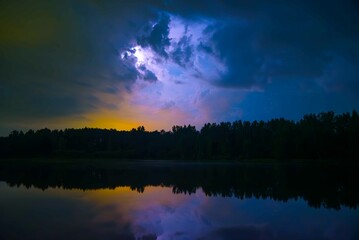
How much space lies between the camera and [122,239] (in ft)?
45.7

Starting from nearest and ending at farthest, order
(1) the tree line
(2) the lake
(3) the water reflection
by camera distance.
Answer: (3) the water reflection
(2) the lake
(1) the tree line

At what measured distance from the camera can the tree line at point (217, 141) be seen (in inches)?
3568

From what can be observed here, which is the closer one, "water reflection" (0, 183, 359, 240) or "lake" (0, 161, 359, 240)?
"water reflection" (0, 183, 359, 240)

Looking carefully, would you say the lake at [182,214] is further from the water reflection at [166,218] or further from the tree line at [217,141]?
the tree line at [217,141]

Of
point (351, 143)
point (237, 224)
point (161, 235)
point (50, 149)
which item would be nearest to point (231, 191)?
point (237, 224)

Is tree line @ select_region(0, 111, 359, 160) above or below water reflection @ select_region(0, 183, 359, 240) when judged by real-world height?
above

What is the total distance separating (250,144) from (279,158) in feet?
61.2

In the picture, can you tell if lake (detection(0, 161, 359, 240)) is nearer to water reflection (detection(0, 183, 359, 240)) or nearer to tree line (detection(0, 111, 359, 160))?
water reflection (detection(0, 183, 359, 240))

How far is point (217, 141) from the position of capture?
136250mm

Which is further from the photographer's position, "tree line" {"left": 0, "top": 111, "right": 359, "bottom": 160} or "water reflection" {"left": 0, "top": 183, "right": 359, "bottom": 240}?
"tree line" {"left": 0, "top": 111, "right": 359, "bottom": 160}

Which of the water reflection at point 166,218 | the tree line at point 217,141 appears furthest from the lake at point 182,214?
the tree line at point 217,141

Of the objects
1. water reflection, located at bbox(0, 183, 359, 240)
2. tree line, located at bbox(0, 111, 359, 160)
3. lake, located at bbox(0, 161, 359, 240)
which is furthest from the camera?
tree line, located at bbox(0, 111, 359, 160)

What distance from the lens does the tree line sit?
90625mm

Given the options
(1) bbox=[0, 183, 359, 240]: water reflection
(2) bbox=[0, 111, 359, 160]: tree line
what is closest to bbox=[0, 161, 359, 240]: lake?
(1) bbox=[0, 183, 359, 240]: water reflection
